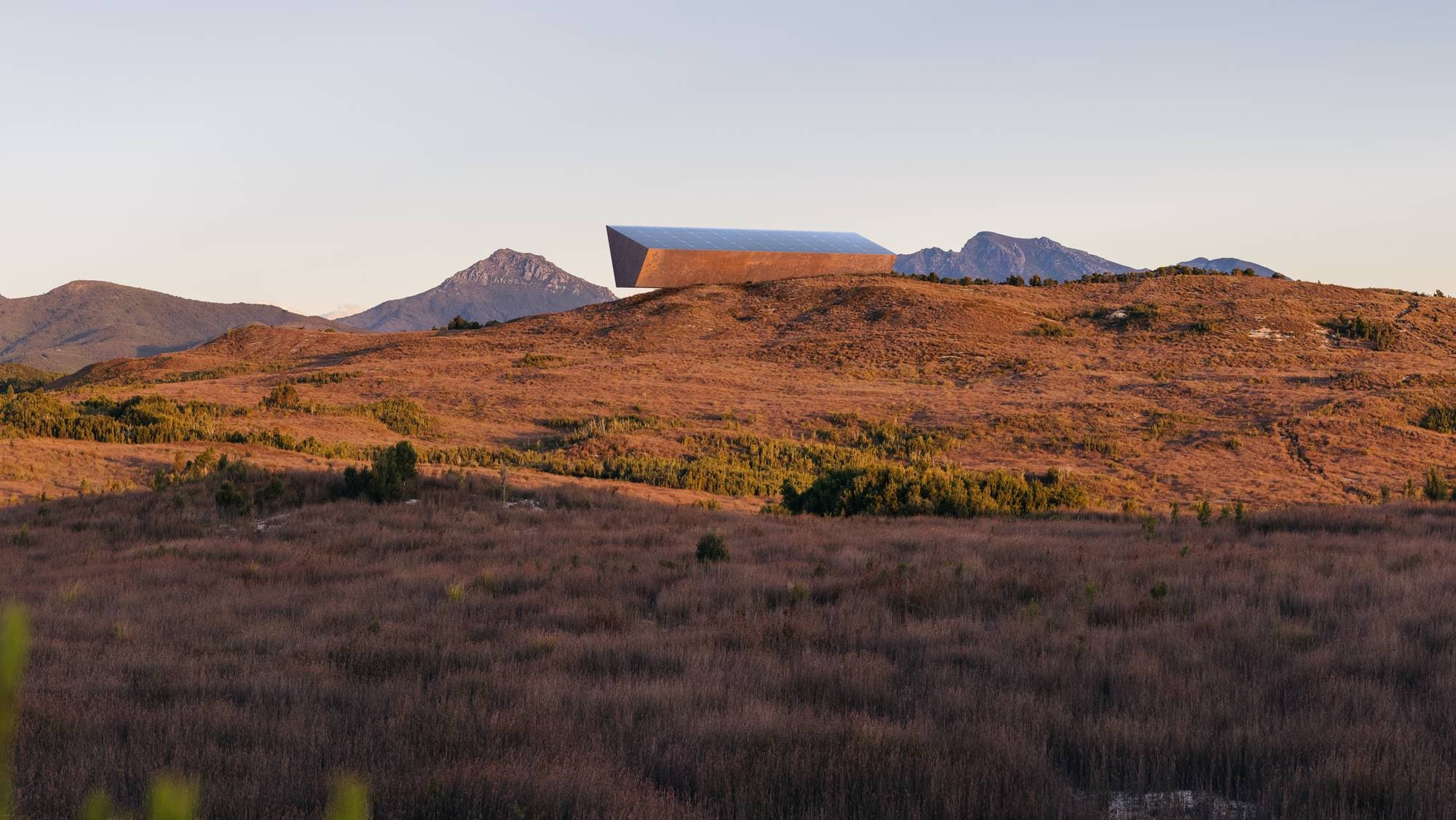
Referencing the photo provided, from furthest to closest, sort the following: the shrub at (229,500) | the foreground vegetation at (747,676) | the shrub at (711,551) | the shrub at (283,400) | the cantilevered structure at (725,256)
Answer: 1. the cantilevered structure at (725,256)
2. the shrub at (283,400)
3. the shrub at (229,500)
4. the shrub at (711,551)
5. the foreground vegetation at (747,676)

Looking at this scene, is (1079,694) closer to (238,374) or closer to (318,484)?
(318,484)

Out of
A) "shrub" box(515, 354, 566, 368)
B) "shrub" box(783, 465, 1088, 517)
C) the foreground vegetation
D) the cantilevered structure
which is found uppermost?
the cantilevered structure

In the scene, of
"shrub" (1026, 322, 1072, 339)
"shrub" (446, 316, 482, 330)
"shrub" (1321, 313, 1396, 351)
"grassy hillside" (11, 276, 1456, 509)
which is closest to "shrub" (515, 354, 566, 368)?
"grassy hillside" (11, 276, 1456, 509)

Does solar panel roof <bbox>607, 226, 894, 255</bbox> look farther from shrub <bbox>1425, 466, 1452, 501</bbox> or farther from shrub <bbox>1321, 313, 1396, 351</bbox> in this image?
shrub <bbox>1425, 466, 1452, 501</bbox>

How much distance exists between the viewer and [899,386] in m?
43.7

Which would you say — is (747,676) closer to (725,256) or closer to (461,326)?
(725,256)

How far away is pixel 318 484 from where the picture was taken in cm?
1745

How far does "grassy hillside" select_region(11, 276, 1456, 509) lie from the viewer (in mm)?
26938

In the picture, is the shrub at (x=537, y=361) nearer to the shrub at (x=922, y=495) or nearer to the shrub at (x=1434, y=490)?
the shrub at (x=922, y=495)

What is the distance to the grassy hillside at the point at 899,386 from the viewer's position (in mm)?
26938

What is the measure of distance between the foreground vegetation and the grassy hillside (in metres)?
11.5

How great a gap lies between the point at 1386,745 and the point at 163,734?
644cm

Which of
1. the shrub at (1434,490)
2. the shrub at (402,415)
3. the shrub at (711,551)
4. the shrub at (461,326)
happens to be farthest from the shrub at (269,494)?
the shrub at (461,326)

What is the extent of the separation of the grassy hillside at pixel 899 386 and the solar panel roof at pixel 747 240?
12.2ft
